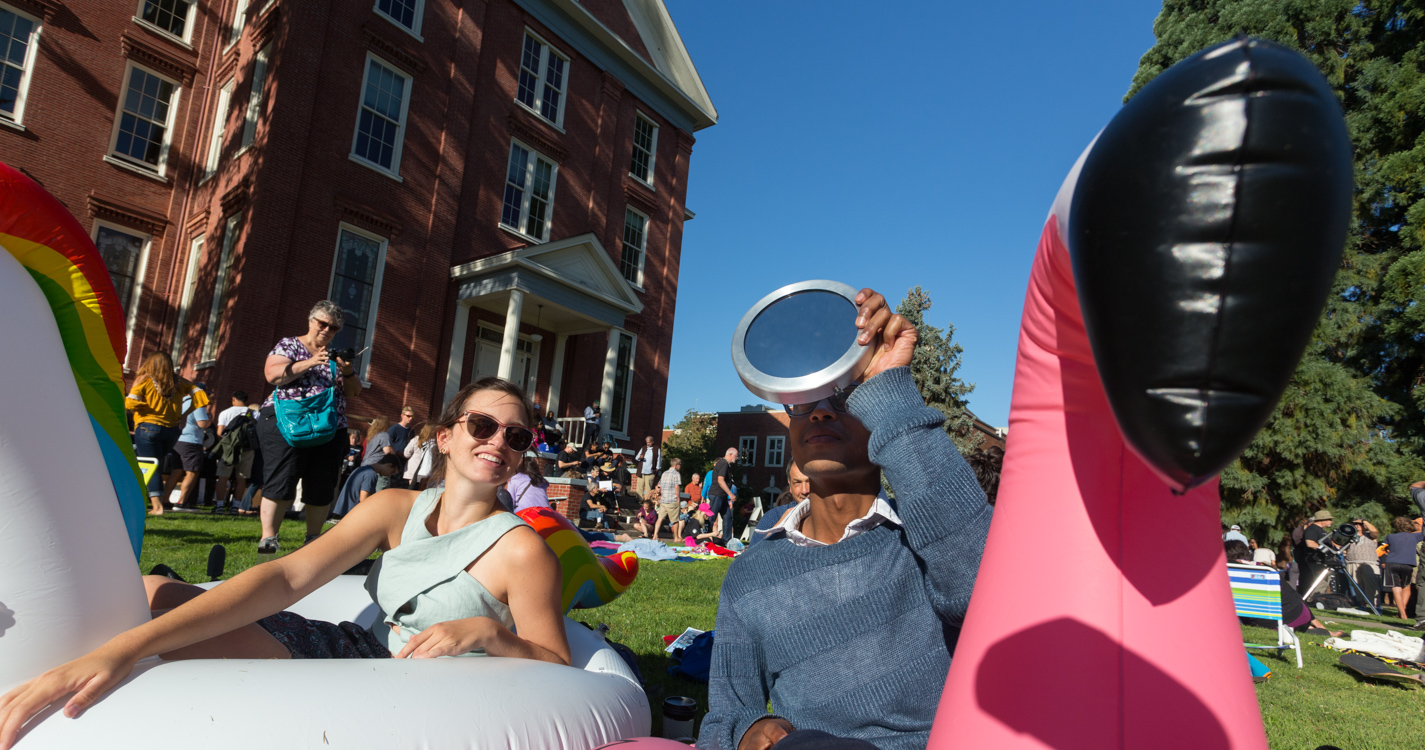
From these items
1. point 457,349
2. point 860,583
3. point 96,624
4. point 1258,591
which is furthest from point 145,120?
point 1258,591

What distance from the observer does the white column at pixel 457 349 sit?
14500mm

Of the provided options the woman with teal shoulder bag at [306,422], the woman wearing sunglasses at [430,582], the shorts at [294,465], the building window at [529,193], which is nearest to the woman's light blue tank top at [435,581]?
the woman wearing sunglasses at [430,582]

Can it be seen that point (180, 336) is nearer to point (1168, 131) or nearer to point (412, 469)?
point (412, 469)

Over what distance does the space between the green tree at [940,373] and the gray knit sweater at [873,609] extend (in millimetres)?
28564

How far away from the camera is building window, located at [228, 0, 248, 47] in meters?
14.4

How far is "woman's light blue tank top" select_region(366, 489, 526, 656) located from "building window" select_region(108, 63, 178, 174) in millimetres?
14970

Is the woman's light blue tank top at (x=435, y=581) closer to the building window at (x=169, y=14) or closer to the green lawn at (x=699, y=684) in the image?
the green lawn at (x=699, y=684)

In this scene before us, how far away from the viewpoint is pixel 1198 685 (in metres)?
0.86

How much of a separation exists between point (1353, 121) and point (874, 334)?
64.6ft

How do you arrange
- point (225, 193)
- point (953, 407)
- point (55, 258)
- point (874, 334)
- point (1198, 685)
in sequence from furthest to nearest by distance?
point (953, 407) < point (225, 193) < point (55, 258) < point (874, 334) < point (1198, 685)

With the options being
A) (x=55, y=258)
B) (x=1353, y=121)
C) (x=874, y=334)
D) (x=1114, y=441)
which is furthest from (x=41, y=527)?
(x=1353, y=121)

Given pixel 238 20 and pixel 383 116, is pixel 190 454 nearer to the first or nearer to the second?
pixel 383 116

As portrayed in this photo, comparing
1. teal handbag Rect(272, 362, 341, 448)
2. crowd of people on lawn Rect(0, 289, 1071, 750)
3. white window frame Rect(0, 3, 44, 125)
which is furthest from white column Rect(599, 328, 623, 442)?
crowd of people on lawn Rect(0, 289, 1071, 750)

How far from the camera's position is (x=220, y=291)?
12.6 m
